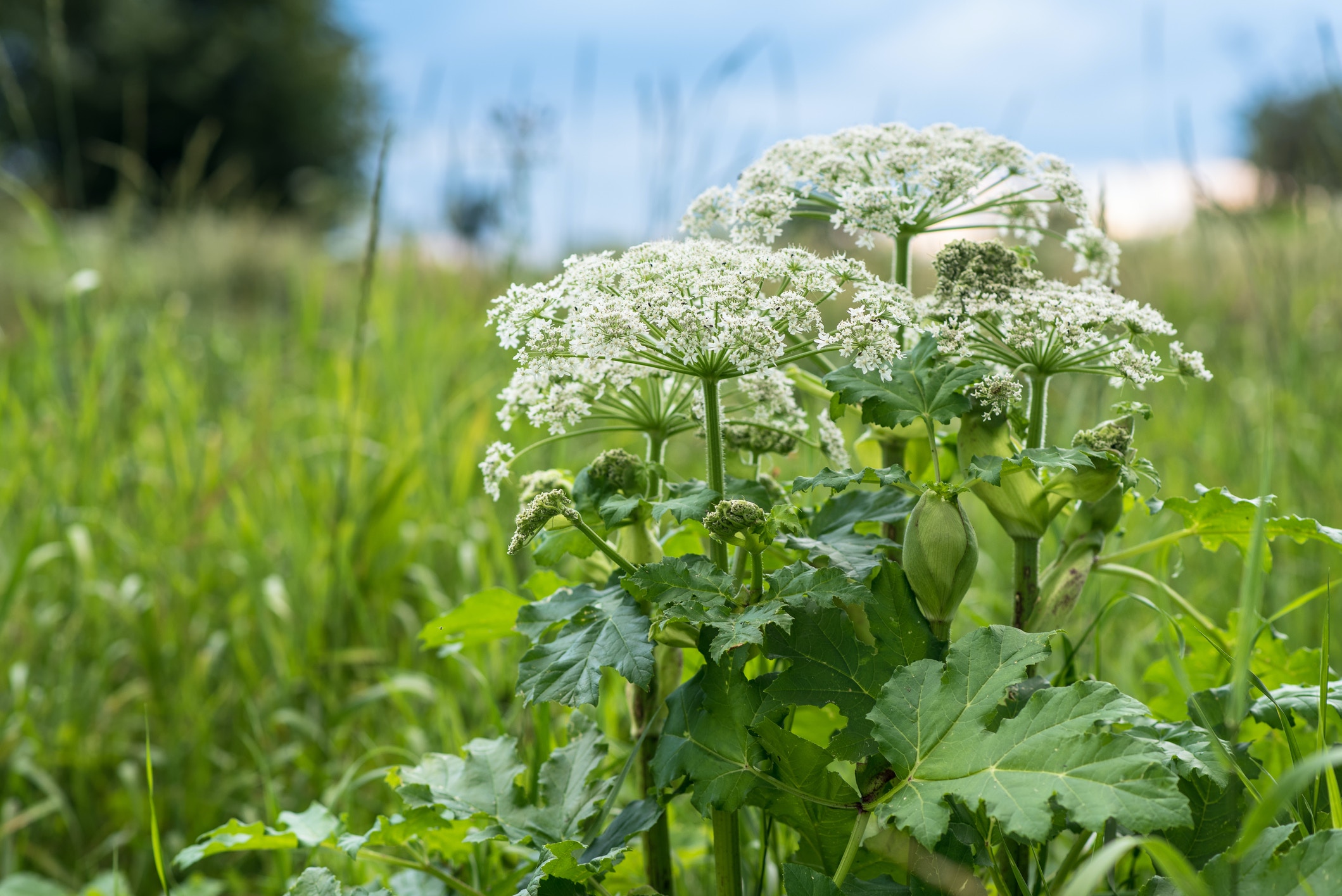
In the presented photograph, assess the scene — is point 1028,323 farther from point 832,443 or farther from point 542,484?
point 542,484

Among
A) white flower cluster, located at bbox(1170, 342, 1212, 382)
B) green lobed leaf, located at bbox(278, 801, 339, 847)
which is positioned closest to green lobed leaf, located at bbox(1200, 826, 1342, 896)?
white flower cluster, located at bbox(1170, 342, 1212, 382)

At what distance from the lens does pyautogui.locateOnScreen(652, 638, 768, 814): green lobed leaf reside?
108 cm

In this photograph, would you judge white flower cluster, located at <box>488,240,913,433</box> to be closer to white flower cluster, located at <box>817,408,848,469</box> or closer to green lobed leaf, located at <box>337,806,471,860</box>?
white flower cluster, located at <box>817,408,848,469</box>

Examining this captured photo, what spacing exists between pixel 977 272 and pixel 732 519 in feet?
1.54

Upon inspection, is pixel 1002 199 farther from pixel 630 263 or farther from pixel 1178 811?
pixel 1178 811

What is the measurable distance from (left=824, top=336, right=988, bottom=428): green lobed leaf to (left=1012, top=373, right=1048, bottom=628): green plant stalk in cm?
14

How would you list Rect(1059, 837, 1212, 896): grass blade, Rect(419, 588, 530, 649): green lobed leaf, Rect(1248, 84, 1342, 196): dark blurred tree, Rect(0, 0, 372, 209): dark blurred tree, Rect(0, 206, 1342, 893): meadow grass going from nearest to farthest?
Rect(1059, 837, 1212, 896): grass blade
Rect(419, 588, 530, 649): green lobed leaf
Rect(0, 206, 1342, 893): meadow grass
Rect(1248, 84, 1342, 196): dark blurred tree
Rect(0, 0, 372, 209): dark blurred tree

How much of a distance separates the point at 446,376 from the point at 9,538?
151 centimetres

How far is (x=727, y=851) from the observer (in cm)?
121

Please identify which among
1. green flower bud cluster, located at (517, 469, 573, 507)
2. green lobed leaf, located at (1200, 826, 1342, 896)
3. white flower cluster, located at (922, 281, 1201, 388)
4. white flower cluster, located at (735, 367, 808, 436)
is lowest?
green lobed leaf, located at (1200, 826, 1342, 896)

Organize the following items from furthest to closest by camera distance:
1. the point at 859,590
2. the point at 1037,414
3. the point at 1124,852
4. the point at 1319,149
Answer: the point at 1319,149 < the point at 1037,414 < the point at 859,590 < the point at 1124,852

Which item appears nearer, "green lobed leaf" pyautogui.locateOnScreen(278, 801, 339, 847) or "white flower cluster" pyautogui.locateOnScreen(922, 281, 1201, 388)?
"white flower cluster" pyautogui.locateOnScreen(922, 281, 1201, 388)

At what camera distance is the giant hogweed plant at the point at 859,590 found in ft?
3.34

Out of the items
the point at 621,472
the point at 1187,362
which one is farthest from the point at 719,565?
the point at 1187,362
